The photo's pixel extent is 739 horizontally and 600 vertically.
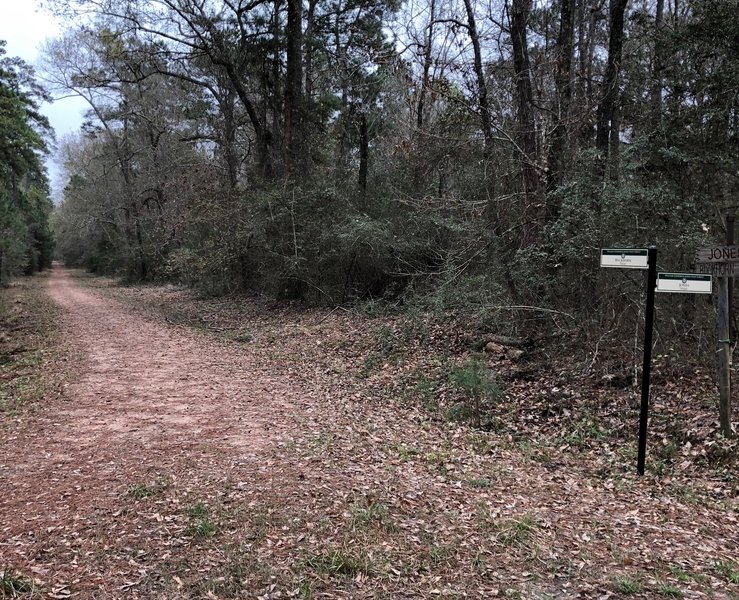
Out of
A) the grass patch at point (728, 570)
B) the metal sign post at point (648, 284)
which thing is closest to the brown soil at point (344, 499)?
the grass patch at point (728, 570)

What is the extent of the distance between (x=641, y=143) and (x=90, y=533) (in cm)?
853

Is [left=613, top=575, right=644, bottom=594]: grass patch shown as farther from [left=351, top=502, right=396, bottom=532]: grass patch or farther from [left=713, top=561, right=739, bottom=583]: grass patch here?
[left=351, top=502, right=396, bottom=532]: grass patch

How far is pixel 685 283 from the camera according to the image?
4984 mm

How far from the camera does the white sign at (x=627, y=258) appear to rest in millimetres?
5137

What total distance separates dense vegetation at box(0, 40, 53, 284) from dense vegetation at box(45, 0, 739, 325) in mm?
2689

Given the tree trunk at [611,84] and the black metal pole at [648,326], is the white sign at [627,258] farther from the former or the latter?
the tree trunk at [611,84]

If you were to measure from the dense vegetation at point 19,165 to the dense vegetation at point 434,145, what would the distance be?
2.69m

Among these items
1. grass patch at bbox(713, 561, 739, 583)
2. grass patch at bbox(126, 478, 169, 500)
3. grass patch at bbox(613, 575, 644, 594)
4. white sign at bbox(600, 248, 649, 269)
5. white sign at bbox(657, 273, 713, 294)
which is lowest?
grass patch at bbox(713, 561, 739, 583)

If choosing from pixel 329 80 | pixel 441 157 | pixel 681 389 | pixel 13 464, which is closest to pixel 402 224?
pixel 441 157

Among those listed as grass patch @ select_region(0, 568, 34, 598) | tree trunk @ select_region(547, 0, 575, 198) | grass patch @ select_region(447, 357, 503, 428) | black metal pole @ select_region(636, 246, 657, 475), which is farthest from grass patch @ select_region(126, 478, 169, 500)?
tree trunk @ select_region(547, 0, 575, 198)

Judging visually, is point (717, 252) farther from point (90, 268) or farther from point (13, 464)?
point (90, 268)

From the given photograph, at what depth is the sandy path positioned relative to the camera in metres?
3.85

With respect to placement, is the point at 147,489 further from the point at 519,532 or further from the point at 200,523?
the point at 519,532

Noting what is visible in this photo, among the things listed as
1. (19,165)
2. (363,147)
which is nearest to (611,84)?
(363,147)
